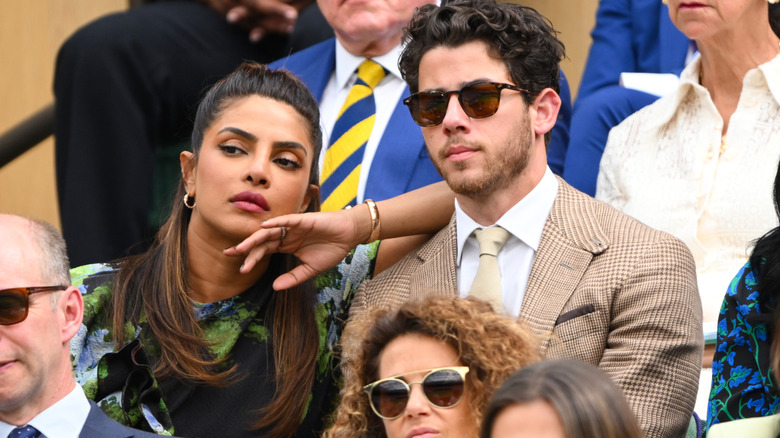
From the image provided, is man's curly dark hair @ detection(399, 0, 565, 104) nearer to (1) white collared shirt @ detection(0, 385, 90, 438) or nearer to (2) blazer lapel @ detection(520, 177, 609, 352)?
(2) blazer lapel @ detection(520, 177, 609, 352)

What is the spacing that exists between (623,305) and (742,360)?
30 cm

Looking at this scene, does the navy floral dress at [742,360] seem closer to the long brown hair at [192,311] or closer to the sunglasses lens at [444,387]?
the sunglasses lens at [444,387]

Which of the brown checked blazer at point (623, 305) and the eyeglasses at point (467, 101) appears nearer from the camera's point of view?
the brown checked blazer at point (623, 305)

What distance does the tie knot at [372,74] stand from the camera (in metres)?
3.84

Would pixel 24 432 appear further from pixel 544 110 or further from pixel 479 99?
pixel 544 110

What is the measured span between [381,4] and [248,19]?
0.48m

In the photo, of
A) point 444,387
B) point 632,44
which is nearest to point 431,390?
point 444,387

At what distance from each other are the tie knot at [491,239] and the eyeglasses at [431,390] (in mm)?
667

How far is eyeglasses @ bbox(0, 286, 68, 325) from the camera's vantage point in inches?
101

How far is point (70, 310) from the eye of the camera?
8.85 ft

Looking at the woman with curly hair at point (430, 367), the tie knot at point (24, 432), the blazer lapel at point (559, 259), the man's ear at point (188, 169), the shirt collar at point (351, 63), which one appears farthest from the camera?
the shirt collar at point (351, 63)

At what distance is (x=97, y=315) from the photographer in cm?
314

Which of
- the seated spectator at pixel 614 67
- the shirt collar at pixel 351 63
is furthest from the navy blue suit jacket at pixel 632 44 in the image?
the shirt collar at pixel 351 63

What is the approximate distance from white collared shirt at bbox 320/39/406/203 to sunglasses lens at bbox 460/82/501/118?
2.04ft
